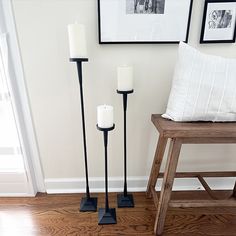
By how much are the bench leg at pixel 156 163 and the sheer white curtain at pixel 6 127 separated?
0.90 metres

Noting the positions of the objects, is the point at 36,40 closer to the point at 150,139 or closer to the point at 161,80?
the point at 161,80

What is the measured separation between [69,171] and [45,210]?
0.29m

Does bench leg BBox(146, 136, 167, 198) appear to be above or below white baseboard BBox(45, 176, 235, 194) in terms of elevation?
above

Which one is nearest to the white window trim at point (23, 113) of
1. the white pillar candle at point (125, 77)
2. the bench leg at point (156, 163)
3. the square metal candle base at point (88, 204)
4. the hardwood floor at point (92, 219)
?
the hardwood floor at point (92, 219)

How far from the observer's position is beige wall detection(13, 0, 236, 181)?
3.60 feet

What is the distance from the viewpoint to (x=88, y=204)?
1354 mm

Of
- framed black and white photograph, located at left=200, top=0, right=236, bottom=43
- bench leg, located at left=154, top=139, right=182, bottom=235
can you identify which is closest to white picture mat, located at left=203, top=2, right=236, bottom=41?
framed black and white photograph, located at left=200, top=0, right=236, bottom=43

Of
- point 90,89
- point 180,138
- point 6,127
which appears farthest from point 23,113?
point 180,138

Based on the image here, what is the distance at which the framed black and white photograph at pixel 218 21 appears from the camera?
3.54ft

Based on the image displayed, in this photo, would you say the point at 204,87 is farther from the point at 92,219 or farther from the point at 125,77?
the point at 92,219

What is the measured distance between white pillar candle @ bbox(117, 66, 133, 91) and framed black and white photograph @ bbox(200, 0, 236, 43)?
478 mm

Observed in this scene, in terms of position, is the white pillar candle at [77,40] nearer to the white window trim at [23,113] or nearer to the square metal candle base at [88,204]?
the white window trim at [23,113]

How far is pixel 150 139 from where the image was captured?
4.51ft

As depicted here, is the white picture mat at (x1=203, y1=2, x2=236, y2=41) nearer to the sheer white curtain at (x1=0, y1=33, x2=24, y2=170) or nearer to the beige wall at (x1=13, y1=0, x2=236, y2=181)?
the beige wall at (x1=13, y1=0, x2=236, y2=181)
